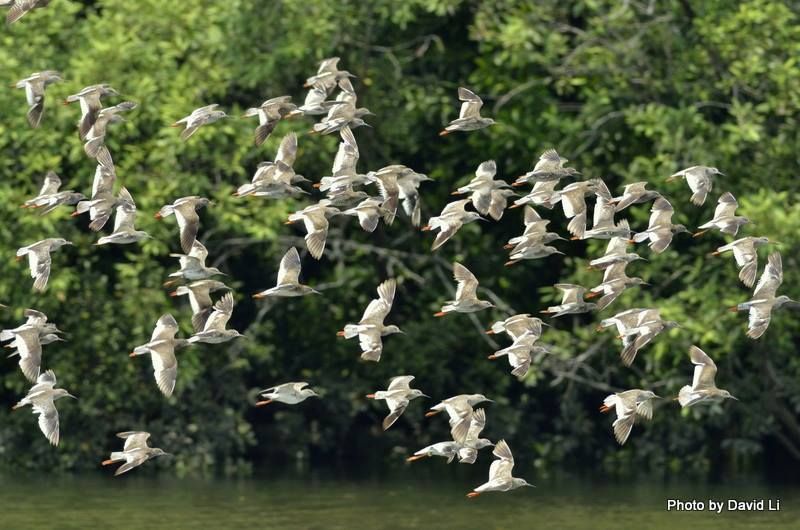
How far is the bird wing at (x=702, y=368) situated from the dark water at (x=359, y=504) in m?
2.32

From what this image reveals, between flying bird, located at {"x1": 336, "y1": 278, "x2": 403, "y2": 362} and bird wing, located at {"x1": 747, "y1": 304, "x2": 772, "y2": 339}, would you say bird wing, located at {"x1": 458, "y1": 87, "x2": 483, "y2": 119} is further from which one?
bird wing, located at {"x1": 747, "y1": 304, "x2": 772, "y2": 339}

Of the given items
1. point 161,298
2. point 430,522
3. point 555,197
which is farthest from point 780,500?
point 161,298

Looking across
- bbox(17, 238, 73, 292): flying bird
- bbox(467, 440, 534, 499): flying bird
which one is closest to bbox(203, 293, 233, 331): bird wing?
bbox(17, 238, 73, 292): flying bird

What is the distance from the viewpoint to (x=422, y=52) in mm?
33281

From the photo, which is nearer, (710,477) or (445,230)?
(445,230)

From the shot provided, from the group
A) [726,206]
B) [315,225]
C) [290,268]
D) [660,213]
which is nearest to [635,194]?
[660,213]

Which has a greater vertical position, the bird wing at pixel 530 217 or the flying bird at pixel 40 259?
the bird wing at pixel 530 217

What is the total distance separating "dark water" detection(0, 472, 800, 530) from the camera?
27.6 meters

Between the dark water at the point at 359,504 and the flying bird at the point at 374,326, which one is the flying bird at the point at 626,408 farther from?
the flying bird at the point at 374,326

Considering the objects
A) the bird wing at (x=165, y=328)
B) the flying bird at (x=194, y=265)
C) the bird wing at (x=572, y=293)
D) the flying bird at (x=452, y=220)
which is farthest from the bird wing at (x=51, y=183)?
the bird wing at (x=572, y=293)

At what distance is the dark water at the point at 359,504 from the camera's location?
90.5 feet

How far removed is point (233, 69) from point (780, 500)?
1014 centimetres

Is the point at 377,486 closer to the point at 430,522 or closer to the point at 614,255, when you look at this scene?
the point at 430,522

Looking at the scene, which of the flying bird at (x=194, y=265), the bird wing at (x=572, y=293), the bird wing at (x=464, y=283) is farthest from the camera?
the bird wing at (x=572, y=293)
